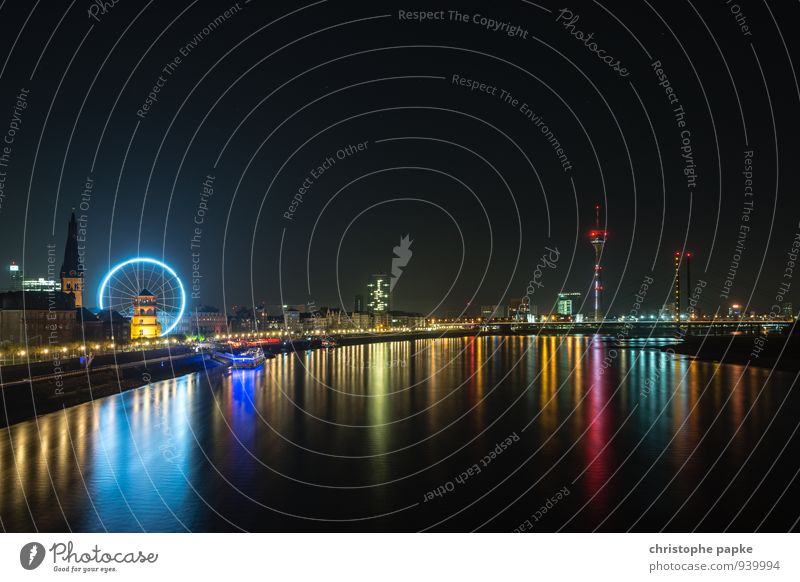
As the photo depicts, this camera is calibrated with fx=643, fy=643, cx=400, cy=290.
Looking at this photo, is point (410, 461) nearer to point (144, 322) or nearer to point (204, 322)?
point (144, 322)

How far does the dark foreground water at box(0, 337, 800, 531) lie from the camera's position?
12125mm

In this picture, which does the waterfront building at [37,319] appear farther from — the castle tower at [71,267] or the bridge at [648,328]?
the bridge at [648,328]

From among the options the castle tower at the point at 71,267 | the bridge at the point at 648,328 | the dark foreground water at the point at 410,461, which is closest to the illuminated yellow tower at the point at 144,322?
the castle tower at the point at 71,267

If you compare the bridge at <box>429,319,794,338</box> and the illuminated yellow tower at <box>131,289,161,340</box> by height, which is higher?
the illuminated yellow tower at <box>131,289,161,340</box>

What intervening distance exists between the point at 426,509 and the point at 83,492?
7.29 m

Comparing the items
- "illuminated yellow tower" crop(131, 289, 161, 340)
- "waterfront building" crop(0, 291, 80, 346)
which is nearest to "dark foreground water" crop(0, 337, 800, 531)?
"waterfront building" crop(0, 291, 80, 346)

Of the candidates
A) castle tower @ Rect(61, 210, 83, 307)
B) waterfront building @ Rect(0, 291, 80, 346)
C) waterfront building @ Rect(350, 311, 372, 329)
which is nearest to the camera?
waterfront building @ Rect(0, 291, 80, 346)

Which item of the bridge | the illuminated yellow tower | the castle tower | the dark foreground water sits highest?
the castle tower

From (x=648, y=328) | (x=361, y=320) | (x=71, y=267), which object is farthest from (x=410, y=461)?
(x=361, y=320)

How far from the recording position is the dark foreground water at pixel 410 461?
12.1 m

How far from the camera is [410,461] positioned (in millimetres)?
16828

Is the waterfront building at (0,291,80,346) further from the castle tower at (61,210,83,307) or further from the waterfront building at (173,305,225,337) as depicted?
the waterfront building at (173,305,225,337)

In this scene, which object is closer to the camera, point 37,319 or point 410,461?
point 410,461
